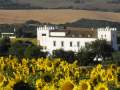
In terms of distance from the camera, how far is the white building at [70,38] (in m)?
95.6

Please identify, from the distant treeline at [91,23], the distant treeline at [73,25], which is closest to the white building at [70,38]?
the distant treeline at [73,25]

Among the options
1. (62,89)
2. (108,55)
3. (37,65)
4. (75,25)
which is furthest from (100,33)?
(62,89)

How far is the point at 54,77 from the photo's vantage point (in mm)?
13641

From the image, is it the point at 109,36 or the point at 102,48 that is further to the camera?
the point at 109,36

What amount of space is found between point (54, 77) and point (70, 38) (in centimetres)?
8382

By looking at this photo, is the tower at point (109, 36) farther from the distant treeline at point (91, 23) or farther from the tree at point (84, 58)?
the tree at point (84, 58)

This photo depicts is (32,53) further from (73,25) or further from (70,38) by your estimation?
(73,25)

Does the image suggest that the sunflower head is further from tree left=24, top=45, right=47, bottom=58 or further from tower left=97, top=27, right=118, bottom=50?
tower left=97, top=27, right=118, bottom=50

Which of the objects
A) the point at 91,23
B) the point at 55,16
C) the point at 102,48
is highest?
the point at 55,16

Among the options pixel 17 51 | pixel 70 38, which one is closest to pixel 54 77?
pixel 17 51

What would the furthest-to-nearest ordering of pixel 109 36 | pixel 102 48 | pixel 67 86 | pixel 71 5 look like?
pixel 71 5
pixel 109 36
pixel 102 48
pixel 67 86

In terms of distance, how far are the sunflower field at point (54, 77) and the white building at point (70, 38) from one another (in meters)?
75.5

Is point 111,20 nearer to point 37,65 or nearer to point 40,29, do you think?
point 40,29

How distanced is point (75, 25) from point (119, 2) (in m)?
57.7
